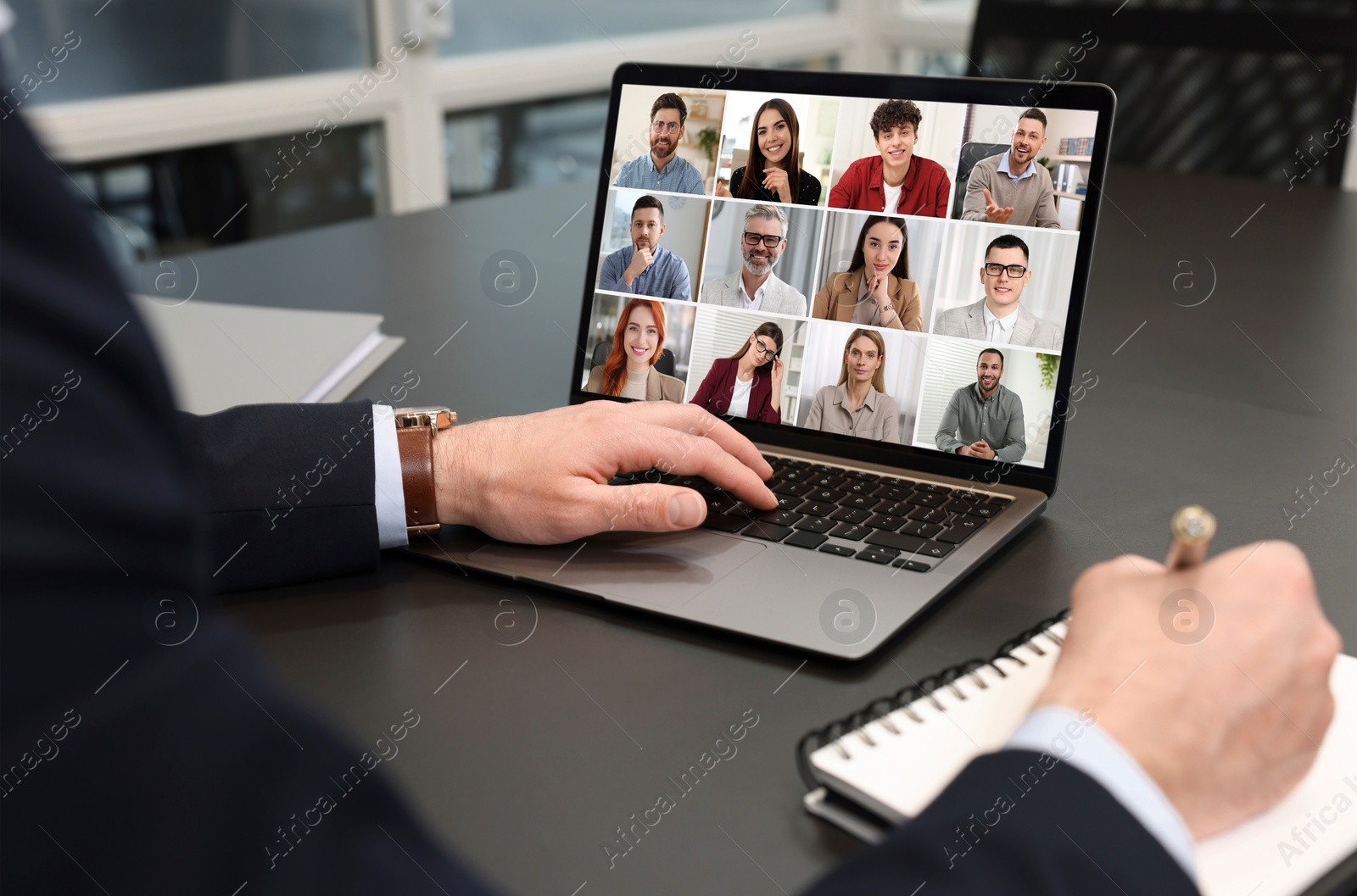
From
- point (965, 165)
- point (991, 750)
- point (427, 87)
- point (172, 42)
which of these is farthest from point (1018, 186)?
point (427, 87)

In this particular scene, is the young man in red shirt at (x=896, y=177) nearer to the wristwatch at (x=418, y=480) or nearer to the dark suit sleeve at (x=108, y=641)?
the wristwatch at (x=418, y=480)

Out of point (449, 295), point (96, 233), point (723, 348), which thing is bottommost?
point (449, 295)

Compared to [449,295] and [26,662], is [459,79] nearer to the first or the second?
[449,295]

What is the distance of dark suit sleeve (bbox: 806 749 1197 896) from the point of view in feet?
1.37

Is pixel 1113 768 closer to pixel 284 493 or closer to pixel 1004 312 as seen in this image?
pixel 1004 312

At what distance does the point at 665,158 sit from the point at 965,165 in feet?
0.88

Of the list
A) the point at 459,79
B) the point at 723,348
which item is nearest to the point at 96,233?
the point at 723,348

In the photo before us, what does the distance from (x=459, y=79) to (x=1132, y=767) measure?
3.50 meters

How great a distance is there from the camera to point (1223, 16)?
2279 millimetres

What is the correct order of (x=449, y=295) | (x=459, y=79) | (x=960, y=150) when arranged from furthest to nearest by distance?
(x=459, y=79) → (x=449, y=295) → (x=960, y=150)

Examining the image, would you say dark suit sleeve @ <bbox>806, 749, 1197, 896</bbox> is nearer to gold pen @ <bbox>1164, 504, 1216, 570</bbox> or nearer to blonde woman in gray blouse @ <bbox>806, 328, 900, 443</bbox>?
Result: gold pen @ <bbox>1164, 504, 1216, 570</bbox>

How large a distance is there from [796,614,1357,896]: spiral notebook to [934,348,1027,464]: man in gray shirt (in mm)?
238

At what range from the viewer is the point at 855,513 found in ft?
2.79

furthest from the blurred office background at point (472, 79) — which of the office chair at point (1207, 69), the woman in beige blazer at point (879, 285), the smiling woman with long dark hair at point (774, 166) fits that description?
the woman in beige blazer at point (879, 285)
